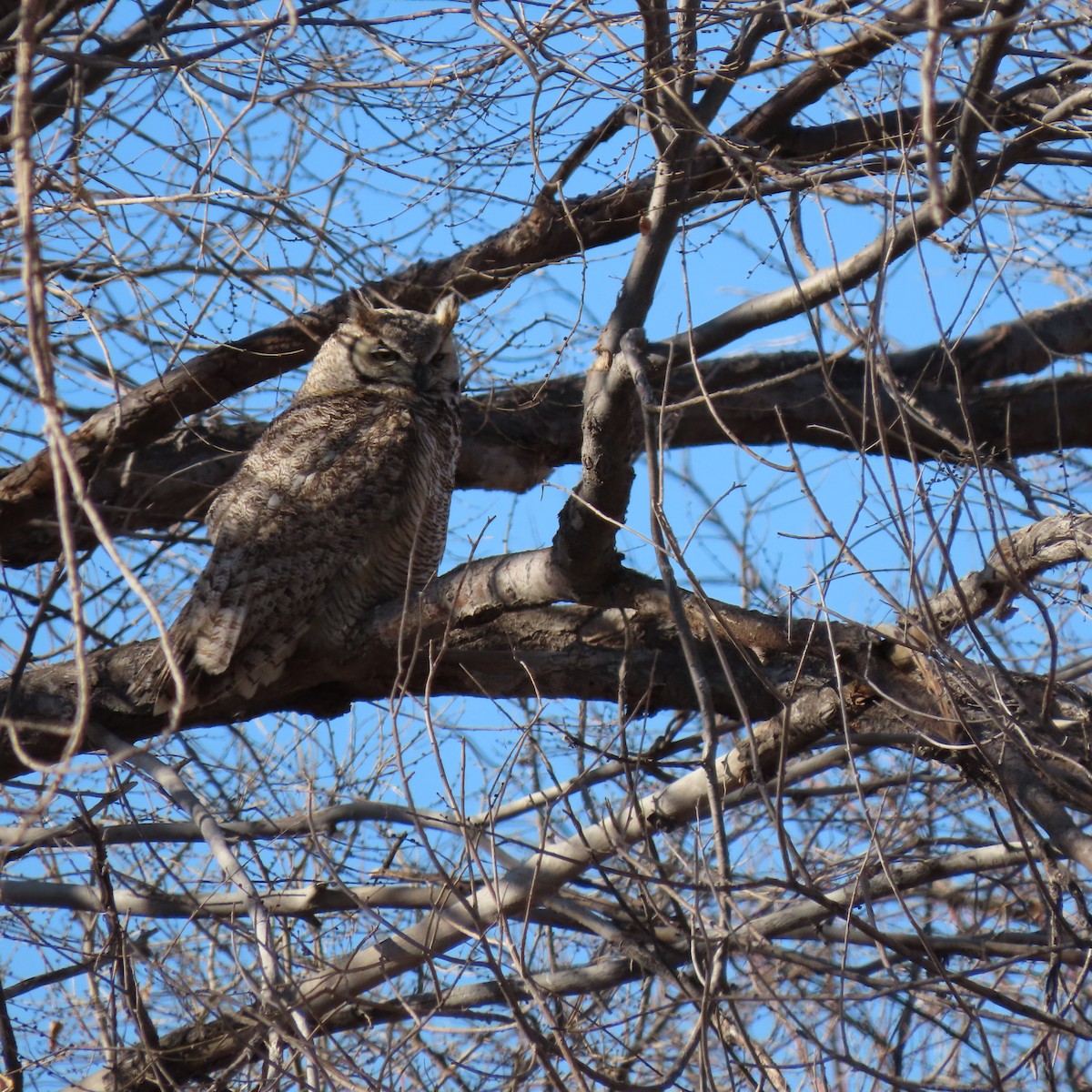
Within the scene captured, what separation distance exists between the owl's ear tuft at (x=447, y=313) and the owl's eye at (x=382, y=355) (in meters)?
0.25

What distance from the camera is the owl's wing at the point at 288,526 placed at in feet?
14.8

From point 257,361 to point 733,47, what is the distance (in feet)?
6.94

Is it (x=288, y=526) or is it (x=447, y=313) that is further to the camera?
(x=447, y=313)

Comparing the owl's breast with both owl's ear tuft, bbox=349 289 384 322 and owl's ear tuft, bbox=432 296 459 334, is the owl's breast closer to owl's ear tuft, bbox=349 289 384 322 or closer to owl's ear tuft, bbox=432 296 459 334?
owl's ear tuft, bbox=432 296 459 334

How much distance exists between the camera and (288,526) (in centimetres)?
491

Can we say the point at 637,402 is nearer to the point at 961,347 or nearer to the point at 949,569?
the point at 949,569

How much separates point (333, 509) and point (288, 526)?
189 mm

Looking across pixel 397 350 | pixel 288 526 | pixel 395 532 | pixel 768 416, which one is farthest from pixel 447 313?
pixel 768 416

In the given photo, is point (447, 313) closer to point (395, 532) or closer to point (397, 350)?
point (397, 350)

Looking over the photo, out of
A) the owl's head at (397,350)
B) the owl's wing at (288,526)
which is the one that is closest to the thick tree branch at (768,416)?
the owl's head at (397,350)

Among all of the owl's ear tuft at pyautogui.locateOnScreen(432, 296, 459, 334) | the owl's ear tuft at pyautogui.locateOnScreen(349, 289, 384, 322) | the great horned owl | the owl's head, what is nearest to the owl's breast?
the great horned owl

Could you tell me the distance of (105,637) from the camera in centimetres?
506

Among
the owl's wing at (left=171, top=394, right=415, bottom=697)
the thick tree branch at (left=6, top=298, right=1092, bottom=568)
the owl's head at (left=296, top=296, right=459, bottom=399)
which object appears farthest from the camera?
the thick tree branch at (left=6, top=298, right=1092, bottom=568)

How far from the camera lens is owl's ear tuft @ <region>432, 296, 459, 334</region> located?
5393 millimetres
